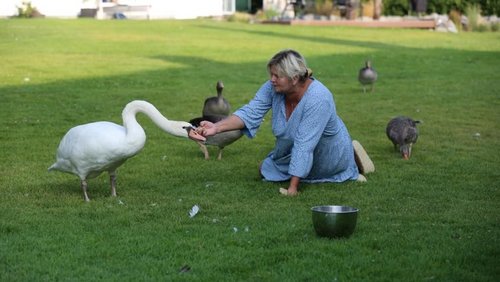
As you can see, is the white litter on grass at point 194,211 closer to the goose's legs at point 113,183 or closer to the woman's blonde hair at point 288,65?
the goose's legs at point 113,183

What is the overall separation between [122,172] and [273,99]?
2004mm

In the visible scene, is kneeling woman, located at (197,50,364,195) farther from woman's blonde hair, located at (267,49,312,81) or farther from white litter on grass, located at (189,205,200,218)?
white litter on grass, located at (189,205,200,218)

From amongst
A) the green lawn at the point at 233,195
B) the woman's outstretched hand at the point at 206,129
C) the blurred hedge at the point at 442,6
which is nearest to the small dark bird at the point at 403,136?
the green lawn at the point at 233,195

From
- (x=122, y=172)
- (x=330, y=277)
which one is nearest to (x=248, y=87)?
(x=122, y=172)

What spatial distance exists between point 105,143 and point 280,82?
6.00ft

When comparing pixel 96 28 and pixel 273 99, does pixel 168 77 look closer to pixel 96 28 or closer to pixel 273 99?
pixel 273 99

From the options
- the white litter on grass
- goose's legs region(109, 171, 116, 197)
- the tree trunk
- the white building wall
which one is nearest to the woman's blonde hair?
the white litter on grass

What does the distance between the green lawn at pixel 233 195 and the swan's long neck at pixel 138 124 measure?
671mm

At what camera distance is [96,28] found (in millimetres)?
34656

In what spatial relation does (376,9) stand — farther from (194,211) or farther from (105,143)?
(194,211)

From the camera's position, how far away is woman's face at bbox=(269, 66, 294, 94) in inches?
345

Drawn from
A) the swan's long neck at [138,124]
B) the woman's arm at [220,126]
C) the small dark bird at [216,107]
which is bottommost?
the small dark bird at [216,107]

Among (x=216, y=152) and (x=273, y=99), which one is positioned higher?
(x=273, y=99)

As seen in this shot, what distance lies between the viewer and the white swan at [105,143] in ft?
26.8
